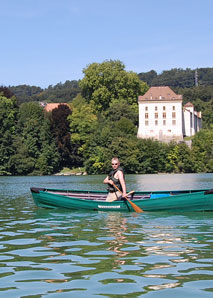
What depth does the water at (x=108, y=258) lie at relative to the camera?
8.09m

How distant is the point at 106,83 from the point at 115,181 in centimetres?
9300

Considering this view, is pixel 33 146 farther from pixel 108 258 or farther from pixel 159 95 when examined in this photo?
pixel 108 258

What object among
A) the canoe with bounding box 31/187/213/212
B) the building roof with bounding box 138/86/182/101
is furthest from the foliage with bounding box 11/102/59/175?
the canoe with bounding box 31/187/213/212

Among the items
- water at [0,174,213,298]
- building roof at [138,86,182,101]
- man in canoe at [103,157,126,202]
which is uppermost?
building roof at [138,86,182,101]

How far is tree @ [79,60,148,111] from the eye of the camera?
111 metres

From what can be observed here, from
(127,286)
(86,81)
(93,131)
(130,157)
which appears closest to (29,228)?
(127,286)

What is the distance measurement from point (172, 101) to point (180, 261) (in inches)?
4179

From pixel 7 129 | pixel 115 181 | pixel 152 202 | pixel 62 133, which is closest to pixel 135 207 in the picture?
pixel 152 202

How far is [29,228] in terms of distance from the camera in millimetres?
15953

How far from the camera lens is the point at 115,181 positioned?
19.5 meters

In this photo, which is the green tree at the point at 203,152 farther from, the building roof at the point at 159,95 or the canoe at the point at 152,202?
the canoe at the point at 152,202

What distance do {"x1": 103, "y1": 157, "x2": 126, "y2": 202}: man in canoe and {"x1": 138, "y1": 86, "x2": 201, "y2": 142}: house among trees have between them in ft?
304

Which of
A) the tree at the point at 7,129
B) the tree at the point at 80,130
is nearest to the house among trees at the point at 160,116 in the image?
the tree at the point at 80,130

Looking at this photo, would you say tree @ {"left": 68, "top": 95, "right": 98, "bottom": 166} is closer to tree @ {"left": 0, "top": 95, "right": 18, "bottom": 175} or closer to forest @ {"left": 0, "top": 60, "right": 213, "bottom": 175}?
forest @ {"left": 0, "top": 60, "right": 213, "bottom": 175}
